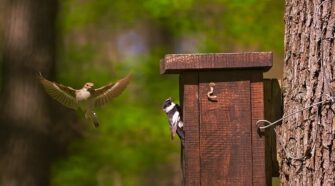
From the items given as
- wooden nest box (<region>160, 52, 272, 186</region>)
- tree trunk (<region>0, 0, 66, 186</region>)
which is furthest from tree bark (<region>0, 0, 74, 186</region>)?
wooden nest box (<region>160, 52, 272, 186</region>)

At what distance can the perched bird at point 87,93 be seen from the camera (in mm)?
3256

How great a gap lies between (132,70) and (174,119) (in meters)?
4.44

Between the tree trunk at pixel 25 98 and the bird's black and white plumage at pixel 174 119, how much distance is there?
368 centimetres

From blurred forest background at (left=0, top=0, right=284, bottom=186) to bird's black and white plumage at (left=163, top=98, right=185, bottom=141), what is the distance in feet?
12.2

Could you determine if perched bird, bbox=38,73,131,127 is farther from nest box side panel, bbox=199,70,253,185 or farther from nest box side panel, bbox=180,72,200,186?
nest box side panel, bbox=199,70,253,185

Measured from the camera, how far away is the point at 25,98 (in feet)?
22.0

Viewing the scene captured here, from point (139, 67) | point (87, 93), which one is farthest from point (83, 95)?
point (139, 67)

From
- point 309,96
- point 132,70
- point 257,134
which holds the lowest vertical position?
point 257,134

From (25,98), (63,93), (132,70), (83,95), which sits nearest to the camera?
(83,95)

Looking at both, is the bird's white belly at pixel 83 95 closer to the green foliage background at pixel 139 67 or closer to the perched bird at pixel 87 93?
the perched bird at pixel 87 93

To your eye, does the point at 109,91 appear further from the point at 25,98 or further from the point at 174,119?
the point at 25,98

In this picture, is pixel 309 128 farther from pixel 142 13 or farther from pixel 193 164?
pixel 142 13

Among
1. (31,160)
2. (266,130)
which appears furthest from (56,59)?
(266,130)

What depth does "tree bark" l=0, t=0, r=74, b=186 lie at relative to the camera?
21.9 ft
